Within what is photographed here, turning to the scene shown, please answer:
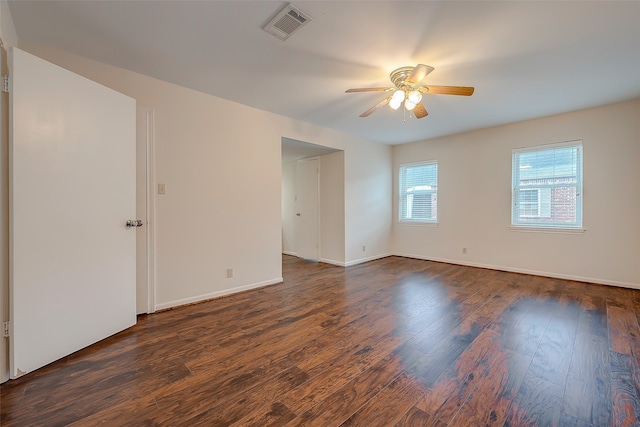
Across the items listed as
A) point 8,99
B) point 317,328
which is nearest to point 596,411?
point 317,328

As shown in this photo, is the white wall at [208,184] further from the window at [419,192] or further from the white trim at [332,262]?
the window at [419,192]

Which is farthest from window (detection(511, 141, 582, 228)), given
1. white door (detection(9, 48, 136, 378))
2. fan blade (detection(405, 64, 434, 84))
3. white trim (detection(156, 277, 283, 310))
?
white door (detection(9, 48, 136, 378))

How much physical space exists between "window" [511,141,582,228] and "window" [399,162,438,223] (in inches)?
50.8

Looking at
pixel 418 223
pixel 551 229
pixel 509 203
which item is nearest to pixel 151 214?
pixel 418 223

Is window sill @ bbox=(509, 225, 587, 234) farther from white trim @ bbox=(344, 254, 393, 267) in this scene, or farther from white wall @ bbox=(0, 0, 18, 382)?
white wall @ bbox=(0, 0, 18, 382)

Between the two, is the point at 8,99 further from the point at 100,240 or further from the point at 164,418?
the point at 164,418

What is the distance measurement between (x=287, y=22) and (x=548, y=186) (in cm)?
431

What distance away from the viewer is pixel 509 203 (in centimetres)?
421

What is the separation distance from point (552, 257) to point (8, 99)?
602cm

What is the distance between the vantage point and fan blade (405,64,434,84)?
6.57ft

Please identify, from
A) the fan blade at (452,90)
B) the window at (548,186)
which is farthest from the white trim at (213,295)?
the window at (548,186)

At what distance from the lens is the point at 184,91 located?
2838 millimetres

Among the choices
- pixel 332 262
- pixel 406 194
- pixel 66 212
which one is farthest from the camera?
pixel 406 194

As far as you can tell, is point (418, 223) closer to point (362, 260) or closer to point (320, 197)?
point (362, 260)
